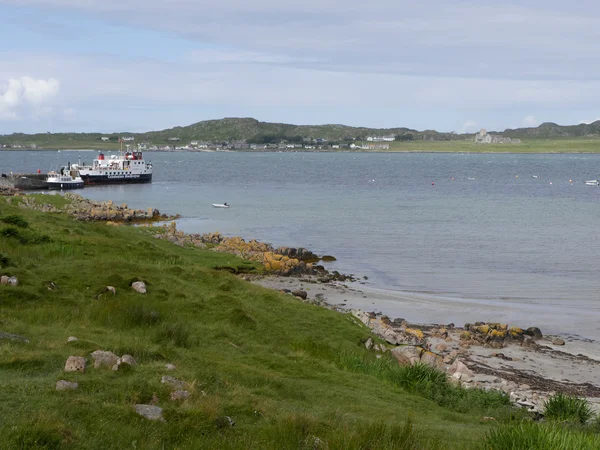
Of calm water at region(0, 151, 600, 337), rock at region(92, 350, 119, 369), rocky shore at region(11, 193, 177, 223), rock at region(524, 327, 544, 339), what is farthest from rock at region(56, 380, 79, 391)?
rocky shore at region(11, 193, 177, 223)

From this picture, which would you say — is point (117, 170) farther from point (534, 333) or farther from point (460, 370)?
point (460, 370)

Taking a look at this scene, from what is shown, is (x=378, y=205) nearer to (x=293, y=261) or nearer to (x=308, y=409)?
(x=293, y=261)

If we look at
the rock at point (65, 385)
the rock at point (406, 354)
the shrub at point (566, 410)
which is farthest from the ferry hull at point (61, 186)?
the rock at point (65, 385)

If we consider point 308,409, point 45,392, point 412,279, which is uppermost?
point 45,392

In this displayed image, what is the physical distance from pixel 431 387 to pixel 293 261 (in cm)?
2224

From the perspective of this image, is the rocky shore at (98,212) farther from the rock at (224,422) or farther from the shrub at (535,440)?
the shrub at (535,440)

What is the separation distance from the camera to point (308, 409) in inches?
400

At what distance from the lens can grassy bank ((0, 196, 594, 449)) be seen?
807cm

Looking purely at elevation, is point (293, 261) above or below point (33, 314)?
below

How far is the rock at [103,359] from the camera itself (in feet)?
32.5

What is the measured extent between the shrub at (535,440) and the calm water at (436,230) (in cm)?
1944

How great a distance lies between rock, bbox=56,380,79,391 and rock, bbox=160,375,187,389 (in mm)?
1202

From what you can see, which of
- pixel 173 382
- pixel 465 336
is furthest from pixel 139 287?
pixel 465 336

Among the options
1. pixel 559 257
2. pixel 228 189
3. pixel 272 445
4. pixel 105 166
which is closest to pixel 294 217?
pixel 559 257
